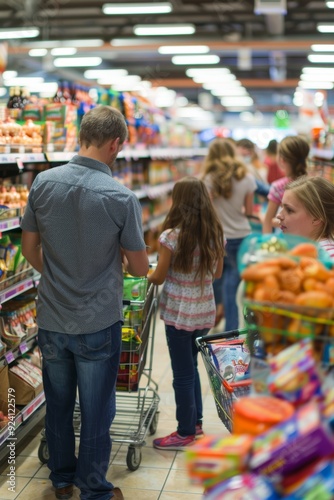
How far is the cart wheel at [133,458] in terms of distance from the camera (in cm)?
372

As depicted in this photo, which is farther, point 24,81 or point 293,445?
point 24,81

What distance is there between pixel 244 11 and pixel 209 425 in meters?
10.2

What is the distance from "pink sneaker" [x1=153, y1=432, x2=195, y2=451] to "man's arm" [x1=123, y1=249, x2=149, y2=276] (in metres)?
1.32

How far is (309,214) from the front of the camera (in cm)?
284

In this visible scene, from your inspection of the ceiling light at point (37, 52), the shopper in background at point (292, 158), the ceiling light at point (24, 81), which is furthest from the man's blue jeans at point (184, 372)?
the ceiling light at point (24, 81)

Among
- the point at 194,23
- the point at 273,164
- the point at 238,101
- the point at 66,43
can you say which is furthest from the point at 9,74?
the point at 273,164

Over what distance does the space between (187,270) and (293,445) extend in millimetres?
2385

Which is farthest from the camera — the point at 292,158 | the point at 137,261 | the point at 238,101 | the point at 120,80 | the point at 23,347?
the point at 238,101

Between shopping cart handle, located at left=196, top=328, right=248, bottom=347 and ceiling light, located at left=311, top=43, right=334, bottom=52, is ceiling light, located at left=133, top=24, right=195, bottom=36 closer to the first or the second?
ceiling light, located at left=311, top=43, right=334, bottom=52

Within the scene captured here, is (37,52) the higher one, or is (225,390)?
(37,52)

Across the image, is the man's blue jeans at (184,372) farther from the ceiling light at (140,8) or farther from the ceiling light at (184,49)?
the ceiling light at (184,49)

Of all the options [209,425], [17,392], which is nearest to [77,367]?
[17,392]

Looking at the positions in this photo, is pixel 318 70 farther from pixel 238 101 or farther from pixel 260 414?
pixel 260 414

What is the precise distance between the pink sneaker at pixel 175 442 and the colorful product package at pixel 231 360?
4.12 feet
